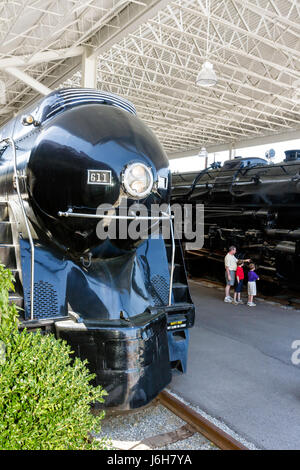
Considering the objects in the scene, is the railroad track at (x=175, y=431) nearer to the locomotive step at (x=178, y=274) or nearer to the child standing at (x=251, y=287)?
the locomotive step at (x=178, y=274)

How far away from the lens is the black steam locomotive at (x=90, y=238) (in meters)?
3.25

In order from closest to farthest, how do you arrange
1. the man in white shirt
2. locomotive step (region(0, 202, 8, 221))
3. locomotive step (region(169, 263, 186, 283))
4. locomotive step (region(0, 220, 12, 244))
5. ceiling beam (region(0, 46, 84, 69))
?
locomotive step (region(0, 220, 12, 244)) → locomotive step (region(0, 202, 8, 221)) → locomotive step (region(169, 263, 186, 283)) → the man in white shirt → ceiling beam (region(0, 46, 84, 69))

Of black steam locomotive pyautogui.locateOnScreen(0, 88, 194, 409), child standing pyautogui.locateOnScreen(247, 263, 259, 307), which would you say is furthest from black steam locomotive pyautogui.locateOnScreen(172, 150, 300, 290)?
black steam locomotive pyautogui.locateOnScreen(0, 88, 194, 409)

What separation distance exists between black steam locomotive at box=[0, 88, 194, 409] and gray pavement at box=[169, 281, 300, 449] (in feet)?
2.81

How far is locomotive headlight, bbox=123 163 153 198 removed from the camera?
327 cm

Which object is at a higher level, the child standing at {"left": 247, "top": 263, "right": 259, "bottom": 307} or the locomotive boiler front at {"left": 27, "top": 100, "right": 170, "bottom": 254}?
the locomotive boiler front at {"left": 27, "top": 100, "right": 170, "bottom": 254}

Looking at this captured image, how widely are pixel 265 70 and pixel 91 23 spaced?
11.2 meters

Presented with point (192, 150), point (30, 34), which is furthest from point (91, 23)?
point (192, 150)

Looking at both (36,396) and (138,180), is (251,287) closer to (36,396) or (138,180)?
(138,180)

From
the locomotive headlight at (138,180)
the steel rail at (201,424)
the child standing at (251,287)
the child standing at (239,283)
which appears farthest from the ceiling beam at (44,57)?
the steel rail at (201,424)

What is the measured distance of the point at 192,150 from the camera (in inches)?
1620

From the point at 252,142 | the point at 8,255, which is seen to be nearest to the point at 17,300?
the point at 8,255

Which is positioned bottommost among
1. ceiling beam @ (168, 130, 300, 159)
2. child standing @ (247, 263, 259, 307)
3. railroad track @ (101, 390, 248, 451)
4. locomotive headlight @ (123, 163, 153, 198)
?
railroad track @ (101, 390, 248, 451)

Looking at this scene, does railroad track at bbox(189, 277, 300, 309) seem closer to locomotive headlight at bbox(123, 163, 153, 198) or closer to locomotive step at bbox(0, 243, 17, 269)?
locomotive headlight at bbox(123, 163, 153, 198)
